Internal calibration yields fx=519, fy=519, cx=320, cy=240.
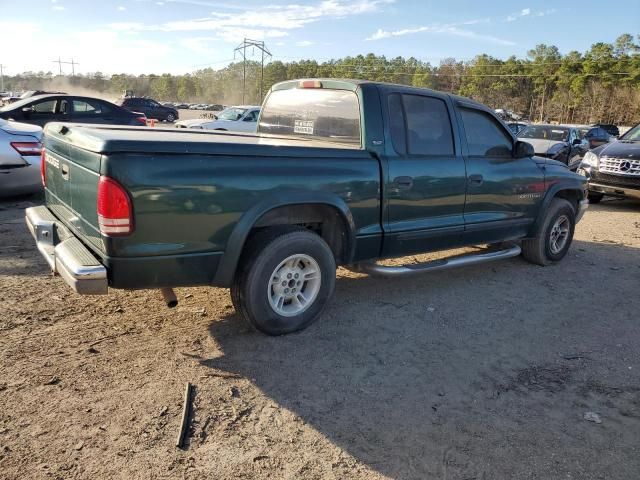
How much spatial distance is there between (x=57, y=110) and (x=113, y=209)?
10.5 m

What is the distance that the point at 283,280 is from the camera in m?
3.84

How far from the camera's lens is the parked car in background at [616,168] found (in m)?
9.59

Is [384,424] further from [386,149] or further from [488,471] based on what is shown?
[386,149]

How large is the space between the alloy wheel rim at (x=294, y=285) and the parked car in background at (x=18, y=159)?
5528 millimetres

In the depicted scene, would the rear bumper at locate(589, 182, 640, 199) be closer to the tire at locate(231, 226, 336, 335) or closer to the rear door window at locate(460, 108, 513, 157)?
the rear door window at locate(460, 108, 513, 157)

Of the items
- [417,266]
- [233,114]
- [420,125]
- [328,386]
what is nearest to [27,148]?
[420,125]

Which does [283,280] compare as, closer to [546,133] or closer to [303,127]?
[303,127]

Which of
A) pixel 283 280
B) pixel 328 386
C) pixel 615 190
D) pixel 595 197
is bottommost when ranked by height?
pixel 328 386

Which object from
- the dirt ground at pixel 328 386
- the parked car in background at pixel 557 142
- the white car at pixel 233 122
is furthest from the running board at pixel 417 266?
the white car at pixel 233 122

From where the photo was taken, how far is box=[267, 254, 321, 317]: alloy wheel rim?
381 cm

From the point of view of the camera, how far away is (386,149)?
426cm

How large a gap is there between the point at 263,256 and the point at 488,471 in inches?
75.1

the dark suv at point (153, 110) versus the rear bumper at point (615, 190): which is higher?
the dark suv at point (153, 110)

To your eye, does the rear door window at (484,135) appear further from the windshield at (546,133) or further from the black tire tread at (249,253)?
the windshield at (546,133)
